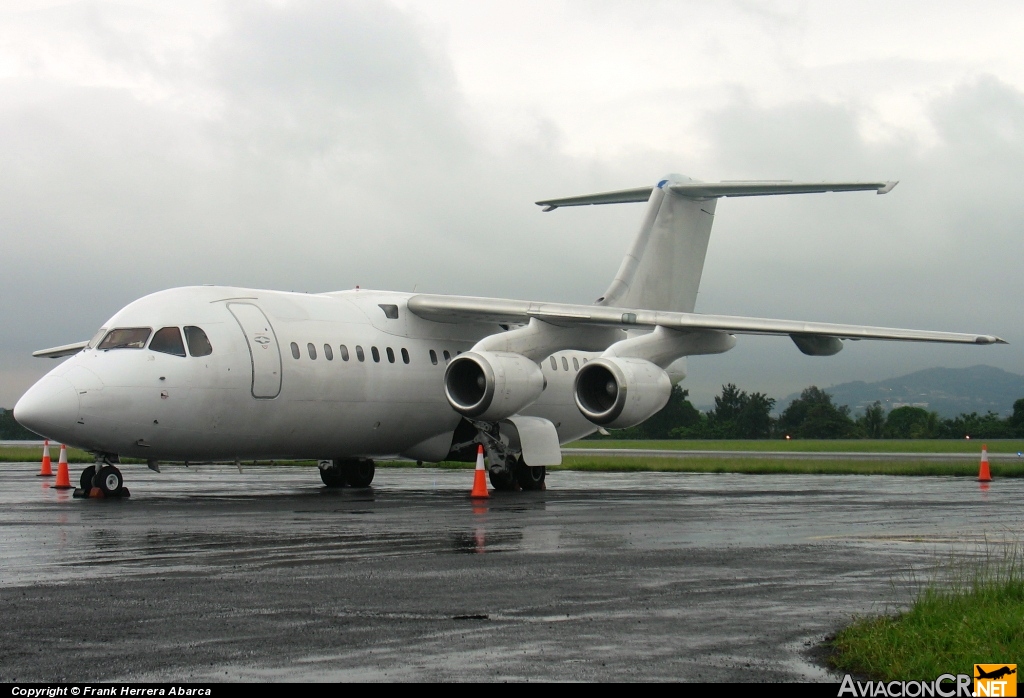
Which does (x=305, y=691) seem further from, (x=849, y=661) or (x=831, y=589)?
Result: (x=831, y=589)

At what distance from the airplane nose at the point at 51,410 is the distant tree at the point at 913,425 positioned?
60.7 meters

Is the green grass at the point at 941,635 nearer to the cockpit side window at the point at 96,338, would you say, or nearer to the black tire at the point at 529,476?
the cockpit side window at the point at 96,338

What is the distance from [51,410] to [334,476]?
7.22 m

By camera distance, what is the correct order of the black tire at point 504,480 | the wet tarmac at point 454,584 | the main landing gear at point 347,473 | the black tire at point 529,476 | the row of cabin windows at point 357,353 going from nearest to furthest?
the wet tarmac at point 454,584, the row of cabin windows at point 357,353, the black tire at point 504,480, the black tire at point 529,476, the main landing gear at point 347,473

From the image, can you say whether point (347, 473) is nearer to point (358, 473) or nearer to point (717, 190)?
point (358, 473)

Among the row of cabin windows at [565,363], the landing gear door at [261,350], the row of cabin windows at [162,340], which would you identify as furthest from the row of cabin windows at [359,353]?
the row of cabin windows at [565,363]

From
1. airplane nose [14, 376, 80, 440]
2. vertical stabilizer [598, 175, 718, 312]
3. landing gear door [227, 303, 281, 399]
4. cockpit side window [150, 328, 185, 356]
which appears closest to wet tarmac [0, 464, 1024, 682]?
airplane nose [14, 376, 80, 440]

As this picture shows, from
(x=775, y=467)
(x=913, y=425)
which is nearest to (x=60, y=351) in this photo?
(x=775, y=467)

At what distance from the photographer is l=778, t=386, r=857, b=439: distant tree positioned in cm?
7056

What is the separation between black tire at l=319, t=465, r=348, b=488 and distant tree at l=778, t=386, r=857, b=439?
51415 millimetres

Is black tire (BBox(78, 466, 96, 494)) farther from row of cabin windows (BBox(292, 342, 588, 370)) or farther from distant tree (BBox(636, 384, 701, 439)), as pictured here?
distant tree (BBox(636, 384, 701, 439))

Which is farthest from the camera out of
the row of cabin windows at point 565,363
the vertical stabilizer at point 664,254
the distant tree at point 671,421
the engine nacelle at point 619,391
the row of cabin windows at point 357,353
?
the distant tree at point 671,421

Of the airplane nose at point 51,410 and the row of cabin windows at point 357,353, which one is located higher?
the row of cabin windows at point 357,353

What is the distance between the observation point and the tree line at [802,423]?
70938 millimetres
